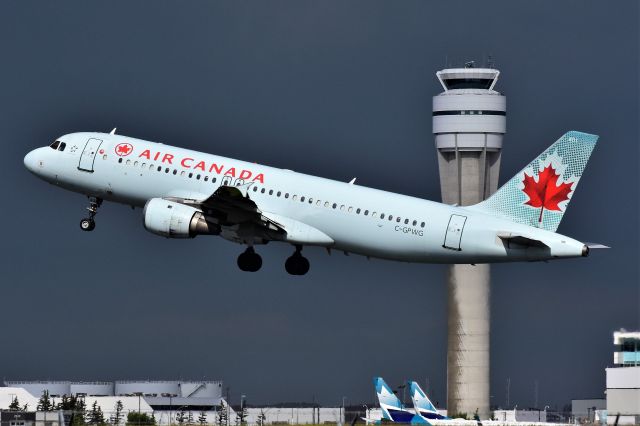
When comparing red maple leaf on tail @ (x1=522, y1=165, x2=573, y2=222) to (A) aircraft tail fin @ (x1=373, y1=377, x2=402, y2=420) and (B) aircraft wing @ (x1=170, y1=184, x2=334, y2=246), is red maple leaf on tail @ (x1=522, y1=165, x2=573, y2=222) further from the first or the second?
(A) aircraft tail fin @ (x1=373, y1=377, x2=402, y2=420)

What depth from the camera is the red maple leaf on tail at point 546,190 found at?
97438 millimetres

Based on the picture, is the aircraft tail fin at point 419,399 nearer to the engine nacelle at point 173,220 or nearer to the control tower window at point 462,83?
the engine nacelle at point 173,220

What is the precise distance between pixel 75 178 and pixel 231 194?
421 inches

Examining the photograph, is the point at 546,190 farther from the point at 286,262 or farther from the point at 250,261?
the point at 250,261

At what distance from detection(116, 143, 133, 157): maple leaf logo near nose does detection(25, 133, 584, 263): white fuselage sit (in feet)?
0.17

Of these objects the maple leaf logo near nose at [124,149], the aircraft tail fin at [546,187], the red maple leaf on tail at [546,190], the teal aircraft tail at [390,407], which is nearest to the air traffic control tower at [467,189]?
the teal aircraft tail at [390,407]

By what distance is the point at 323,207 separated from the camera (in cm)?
9581

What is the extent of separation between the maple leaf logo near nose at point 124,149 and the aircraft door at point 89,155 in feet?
4.29

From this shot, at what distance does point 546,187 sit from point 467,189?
88.7 metres

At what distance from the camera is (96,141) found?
99.9m

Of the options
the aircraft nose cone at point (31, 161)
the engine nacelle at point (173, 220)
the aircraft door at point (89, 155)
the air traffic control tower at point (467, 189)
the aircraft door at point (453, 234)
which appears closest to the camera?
the aircraft door at point (453, 234)

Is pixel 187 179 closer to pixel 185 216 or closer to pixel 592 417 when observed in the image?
pixel 185 216

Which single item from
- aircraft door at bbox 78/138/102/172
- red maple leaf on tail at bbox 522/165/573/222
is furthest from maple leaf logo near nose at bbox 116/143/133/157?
red maple leaf on tail at bbox 522/165/573/222

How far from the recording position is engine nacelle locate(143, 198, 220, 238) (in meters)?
95.1
